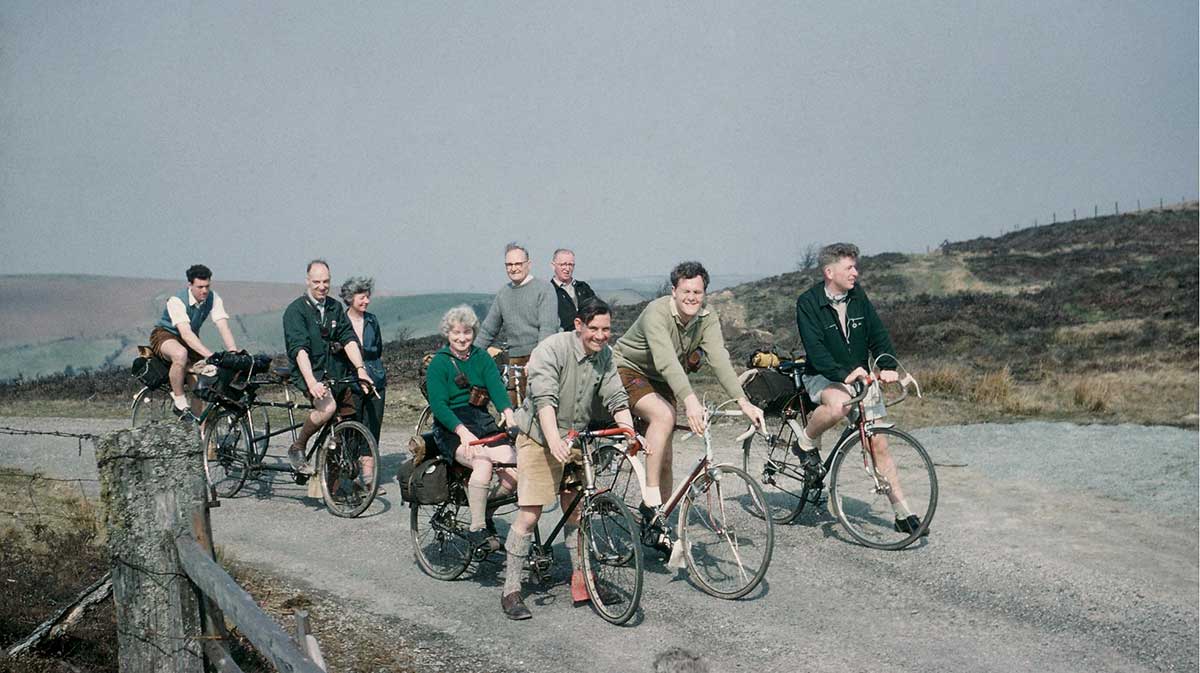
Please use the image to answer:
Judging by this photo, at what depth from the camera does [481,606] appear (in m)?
6.55

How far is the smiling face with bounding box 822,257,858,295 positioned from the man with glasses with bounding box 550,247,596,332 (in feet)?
10.4

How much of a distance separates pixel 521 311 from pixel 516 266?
0.45 metres

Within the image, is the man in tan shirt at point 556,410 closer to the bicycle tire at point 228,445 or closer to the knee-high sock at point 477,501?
the knee-high sock at point 477,501

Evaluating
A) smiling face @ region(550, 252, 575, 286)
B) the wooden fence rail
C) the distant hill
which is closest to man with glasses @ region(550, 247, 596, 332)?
smiling face @ region(550, 252, 575, 286)

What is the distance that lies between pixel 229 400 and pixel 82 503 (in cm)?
155

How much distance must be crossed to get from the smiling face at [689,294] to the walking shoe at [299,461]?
165 inches

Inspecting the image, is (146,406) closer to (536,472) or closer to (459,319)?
(459,319)

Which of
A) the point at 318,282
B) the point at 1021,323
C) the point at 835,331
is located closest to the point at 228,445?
the point at 318,282

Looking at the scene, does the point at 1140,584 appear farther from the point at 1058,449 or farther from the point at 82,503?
the point at 82,503

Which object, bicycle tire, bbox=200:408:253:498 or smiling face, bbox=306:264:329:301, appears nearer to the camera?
smiling face, bbox=306:264:329:301

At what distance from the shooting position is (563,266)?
10688 millimetres

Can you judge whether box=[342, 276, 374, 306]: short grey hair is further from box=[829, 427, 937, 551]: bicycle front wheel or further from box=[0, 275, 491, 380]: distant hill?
box=[0, 275, 491, 380]: distant hill

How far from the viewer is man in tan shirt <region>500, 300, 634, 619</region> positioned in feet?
20.2

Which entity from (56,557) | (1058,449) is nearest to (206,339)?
(56,557)
